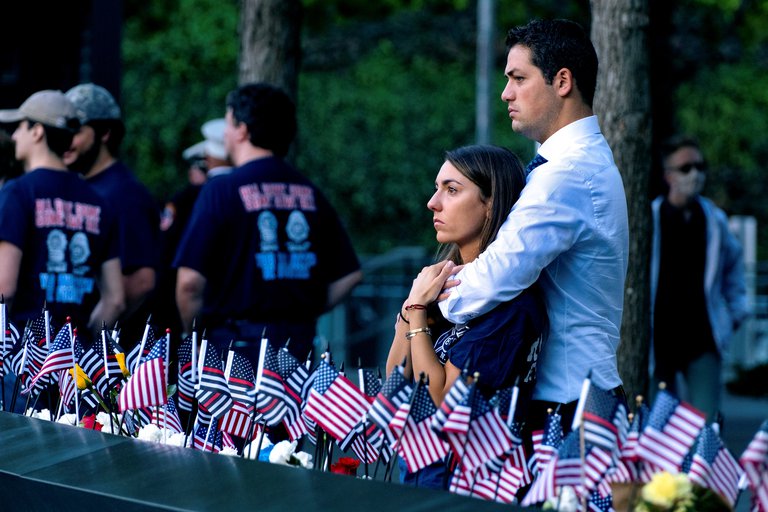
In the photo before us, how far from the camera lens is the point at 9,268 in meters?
5.33

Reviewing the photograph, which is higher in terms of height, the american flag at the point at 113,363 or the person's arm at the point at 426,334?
the person's arm at the point at 426,334

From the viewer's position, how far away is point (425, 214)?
2480 centimetres

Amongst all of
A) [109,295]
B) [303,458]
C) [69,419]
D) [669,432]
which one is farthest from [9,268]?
[669,432]

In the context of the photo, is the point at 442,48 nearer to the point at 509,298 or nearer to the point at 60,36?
the point at 60,36

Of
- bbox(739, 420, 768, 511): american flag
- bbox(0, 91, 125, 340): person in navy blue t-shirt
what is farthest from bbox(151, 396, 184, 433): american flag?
bbox(739, 420, 768, 511): american flag

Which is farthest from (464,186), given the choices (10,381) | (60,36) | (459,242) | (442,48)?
(442,48)

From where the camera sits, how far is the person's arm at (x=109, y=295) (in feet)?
19.4

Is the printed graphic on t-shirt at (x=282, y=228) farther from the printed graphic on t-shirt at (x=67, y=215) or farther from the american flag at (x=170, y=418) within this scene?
the american flag at (x=170, y=418)

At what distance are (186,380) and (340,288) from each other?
7.29 ft

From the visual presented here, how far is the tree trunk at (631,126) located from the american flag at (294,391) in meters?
2.58

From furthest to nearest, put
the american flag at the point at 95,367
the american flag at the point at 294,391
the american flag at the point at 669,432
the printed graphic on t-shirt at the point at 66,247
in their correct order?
the printed graphic on t-shirt at the point at 66,247 → the american flag at the point at 95,367 → the american flag at the point at 294,391 → the american flag at the point at 669,432

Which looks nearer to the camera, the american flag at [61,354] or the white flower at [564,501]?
the white flower at [564,501]

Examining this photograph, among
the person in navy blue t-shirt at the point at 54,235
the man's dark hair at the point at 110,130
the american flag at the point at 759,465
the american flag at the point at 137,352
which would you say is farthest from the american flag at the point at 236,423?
the man's dark hair at the point at 110,130

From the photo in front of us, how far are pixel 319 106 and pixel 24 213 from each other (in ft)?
62.6
